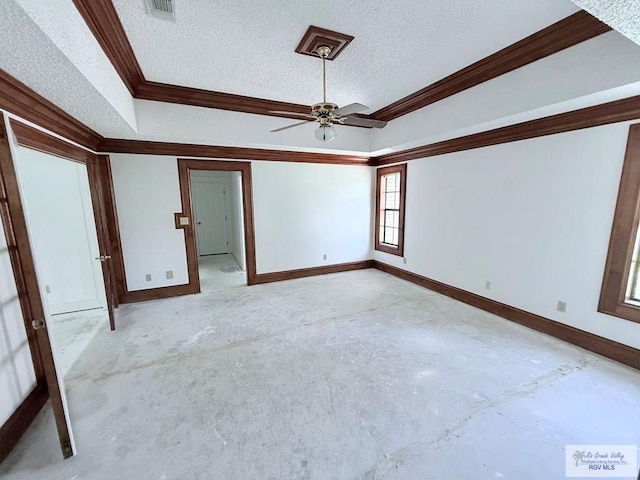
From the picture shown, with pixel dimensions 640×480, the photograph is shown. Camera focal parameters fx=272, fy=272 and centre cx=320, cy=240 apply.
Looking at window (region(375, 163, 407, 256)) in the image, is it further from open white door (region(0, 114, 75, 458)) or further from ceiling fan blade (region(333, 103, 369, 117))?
open white door (region(0, 114, 75, 458))

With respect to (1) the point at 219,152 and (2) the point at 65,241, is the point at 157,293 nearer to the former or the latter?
(2) the point at 65,241

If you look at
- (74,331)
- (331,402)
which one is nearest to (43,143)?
(74,331)

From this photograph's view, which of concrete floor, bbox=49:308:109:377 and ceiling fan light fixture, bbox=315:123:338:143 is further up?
ceiling fan light fixture, bbox=315:123:338:143

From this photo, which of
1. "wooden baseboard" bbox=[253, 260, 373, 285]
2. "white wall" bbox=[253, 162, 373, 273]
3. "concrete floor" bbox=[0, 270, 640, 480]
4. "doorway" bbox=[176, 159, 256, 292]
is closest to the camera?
"concrete floor" bbox=[0, 270, 640, 480]

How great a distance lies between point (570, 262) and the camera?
9.35 ft

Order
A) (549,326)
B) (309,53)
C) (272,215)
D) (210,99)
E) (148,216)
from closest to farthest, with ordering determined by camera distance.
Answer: (309,53) → (549,326) → (210,99) → (148,216) → (272,215)

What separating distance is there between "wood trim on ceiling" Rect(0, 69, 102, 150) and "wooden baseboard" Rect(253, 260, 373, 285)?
309 centimetres

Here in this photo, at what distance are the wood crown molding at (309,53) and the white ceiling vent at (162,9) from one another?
243 mm

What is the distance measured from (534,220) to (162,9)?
4.02 meters

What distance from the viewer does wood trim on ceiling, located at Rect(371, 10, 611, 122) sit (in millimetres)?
2071

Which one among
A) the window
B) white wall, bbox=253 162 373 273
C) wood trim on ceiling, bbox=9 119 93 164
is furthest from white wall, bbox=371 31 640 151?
wood trim on ceiling, bbox=9 119 93 164

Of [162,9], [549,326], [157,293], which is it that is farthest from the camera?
[157,293]

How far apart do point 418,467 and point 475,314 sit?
2.53m

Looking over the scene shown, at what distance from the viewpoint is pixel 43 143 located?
2.25 m
